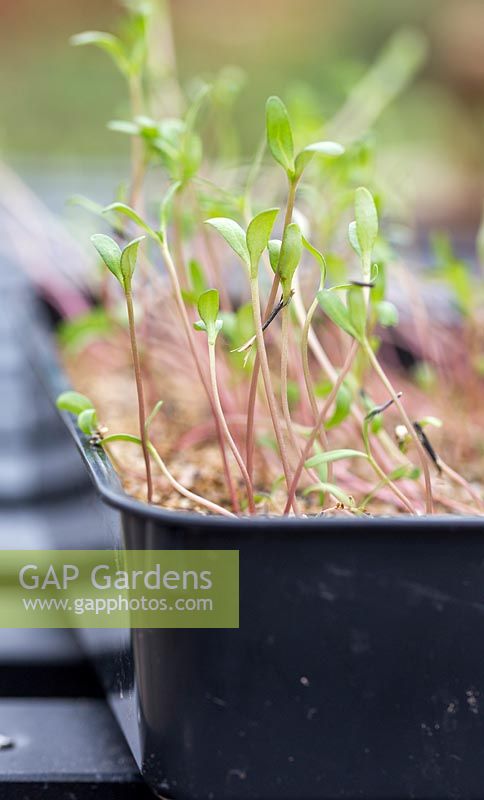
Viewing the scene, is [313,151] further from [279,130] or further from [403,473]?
[403,473]

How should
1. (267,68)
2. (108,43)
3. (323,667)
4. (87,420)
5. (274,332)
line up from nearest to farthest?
(323,667), (87,420), (108,43), (274,332), (267,68)

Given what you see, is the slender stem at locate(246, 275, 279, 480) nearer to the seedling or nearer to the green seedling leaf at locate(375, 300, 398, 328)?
the seedling

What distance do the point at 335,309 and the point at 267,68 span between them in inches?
242

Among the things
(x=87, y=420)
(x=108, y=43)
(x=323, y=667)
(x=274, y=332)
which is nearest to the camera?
(x=323, y=667)

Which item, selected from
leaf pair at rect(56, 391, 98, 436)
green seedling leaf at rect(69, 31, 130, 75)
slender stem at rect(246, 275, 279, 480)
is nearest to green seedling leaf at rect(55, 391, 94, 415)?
leaf pair at rect(56, 391, 98, 436)

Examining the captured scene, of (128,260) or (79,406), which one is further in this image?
(79,406)

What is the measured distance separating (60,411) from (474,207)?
343 centimetres

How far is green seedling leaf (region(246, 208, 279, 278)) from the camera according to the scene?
46 cm

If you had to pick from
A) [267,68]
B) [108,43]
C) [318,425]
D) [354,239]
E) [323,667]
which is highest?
[267,68]

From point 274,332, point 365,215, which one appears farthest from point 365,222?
point 274,332

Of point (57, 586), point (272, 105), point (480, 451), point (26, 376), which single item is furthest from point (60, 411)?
point (26, 376)
